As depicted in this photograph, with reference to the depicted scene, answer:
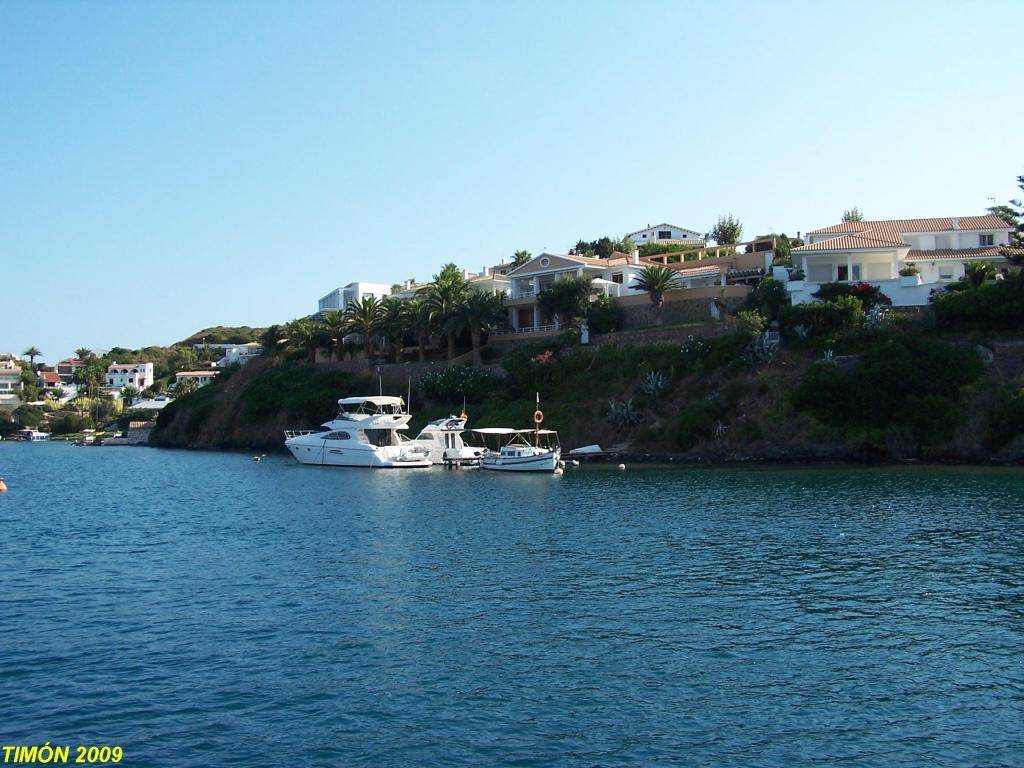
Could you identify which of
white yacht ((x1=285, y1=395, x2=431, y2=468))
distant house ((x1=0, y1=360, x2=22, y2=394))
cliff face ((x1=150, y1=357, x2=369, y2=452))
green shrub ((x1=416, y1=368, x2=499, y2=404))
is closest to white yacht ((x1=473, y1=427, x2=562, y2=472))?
white yacht ((x1=285, y1=395, x2=431, y2=468))

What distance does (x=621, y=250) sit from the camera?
4296 inches

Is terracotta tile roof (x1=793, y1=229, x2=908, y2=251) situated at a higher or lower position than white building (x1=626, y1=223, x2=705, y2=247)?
lower

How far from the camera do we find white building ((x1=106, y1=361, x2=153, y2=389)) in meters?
185

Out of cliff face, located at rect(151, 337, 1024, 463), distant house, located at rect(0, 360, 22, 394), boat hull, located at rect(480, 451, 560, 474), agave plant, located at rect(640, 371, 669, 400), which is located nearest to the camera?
cliff face, located at rect(151, 337, 1024, 463)

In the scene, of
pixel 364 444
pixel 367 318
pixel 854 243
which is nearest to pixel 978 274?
pixel 854 243

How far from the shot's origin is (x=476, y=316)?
283ft

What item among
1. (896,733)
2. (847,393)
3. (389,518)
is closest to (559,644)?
(896,733)

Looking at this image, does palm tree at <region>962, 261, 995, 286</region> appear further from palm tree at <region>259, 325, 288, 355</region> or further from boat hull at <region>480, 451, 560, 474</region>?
palm tree at <region>259, 325, 288, 355</region>

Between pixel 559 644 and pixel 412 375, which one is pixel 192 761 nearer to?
pixel 559 644

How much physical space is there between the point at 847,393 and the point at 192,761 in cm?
5411

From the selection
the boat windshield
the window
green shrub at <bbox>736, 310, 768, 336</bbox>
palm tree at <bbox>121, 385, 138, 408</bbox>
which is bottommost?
the boat windshield

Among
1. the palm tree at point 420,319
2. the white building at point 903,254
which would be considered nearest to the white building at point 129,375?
the palm tree at point 420,319

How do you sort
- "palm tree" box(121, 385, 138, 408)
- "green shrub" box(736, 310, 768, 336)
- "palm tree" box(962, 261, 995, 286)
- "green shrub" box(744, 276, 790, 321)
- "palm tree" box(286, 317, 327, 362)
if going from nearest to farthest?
1. "palm tree" box(962, 261, 995, 286)
2. "green shrub" box(736, 310, 768, 336)
3. "green shrub" box(744, 276, 790, 321)
4. "palm tree" box(286, 317, 327, 362)
5. "palm tree" box(121, 385, 138, 408)

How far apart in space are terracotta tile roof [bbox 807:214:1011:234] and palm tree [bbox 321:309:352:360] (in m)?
47.6
